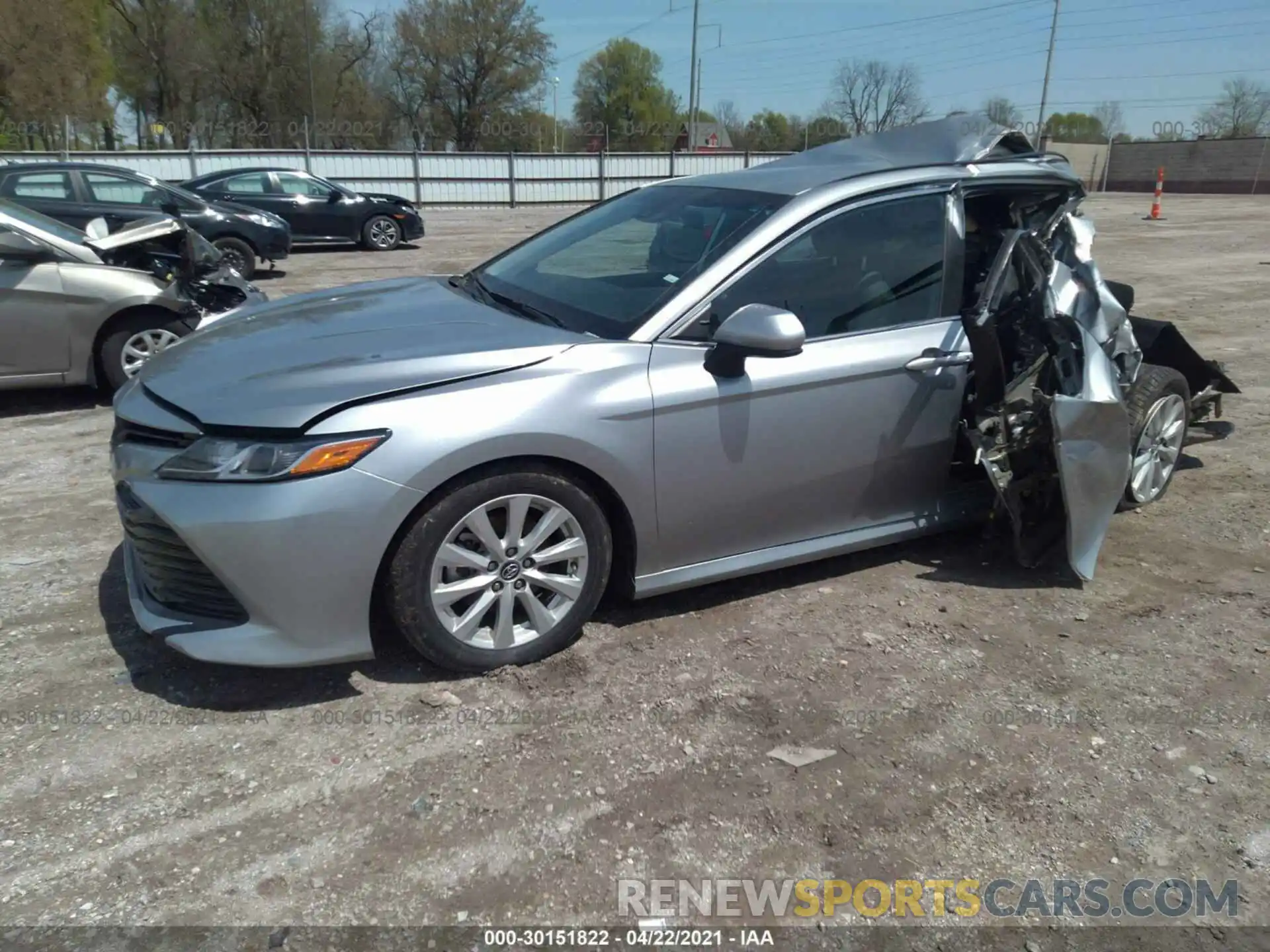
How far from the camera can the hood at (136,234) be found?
6.64 metres

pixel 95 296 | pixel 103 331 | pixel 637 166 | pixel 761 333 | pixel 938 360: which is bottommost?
pixel 103 331

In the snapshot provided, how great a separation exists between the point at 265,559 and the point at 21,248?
4.69m

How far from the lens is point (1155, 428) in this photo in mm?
4691

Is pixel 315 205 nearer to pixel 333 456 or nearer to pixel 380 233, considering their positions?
pixel 380 233

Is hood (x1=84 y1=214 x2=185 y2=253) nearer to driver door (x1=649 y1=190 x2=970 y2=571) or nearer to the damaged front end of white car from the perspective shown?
driver door (x1=649 y1=190 x2=970 y2=571)

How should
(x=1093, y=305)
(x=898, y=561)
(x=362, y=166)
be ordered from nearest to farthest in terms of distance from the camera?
1. (x=1093, y=305)
2. (x=898, y=561)
3. (x=362, y=166)

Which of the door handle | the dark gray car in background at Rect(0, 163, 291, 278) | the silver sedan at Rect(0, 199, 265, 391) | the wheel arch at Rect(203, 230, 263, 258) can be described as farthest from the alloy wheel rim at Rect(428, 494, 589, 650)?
the wheel arch at Rect(203, 230, 263, 258)

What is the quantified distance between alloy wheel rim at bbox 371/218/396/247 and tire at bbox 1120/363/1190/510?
1497 centimetres

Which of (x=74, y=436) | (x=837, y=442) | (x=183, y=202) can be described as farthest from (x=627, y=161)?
(x=837, y=442)

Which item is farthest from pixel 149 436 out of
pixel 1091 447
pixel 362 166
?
pixel 362 166

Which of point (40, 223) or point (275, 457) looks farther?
point (40, 223)

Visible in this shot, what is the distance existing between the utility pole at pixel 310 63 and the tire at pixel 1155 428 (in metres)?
47.7

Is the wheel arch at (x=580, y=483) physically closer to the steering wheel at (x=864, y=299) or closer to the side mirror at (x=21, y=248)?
the steering wheel at (x=864, y=299)

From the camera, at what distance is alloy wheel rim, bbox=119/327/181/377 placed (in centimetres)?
648
